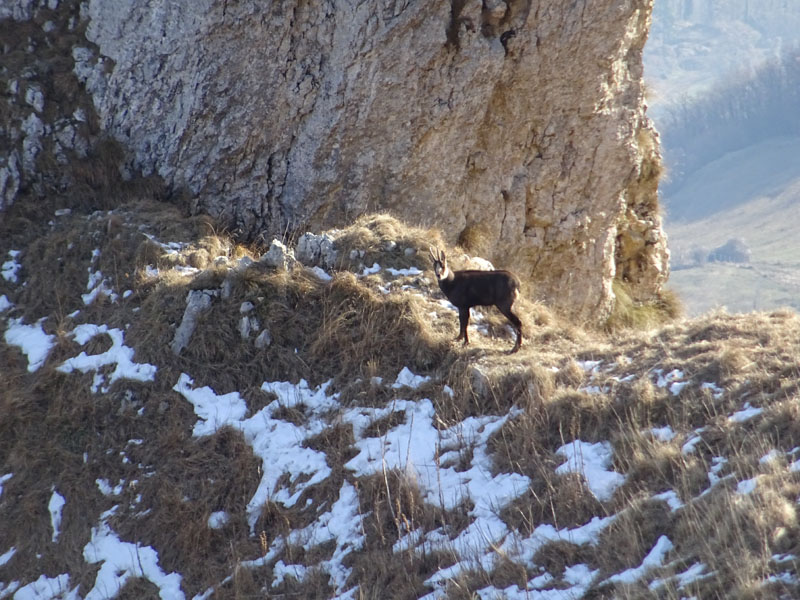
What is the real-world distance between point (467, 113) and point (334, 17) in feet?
9.02

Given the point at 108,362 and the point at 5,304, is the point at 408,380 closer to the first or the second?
the point at 108,362

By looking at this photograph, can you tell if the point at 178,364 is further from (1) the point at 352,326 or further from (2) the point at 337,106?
(2) the point at 337,106

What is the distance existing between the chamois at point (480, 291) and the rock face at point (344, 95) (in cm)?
501

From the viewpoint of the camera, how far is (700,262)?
65375 millimetres

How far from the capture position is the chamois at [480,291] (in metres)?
7.86

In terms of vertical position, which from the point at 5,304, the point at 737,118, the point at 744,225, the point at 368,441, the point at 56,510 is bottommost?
the point at 744,225

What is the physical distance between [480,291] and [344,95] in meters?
5.82

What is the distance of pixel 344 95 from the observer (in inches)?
485

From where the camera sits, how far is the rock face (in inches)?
482

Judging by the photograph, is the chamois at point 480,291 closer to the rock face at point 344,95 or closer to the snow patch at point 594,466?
the snow patch at point 594,466

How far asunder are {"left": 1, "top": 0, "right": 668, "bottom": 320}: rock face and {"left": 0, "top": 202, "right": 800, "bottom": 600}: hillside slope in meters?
2.75

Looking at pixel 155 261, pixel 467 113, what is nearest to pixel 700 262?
pixel 467 113

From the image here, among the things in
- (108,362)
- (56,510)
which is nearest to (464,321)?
(108,362)

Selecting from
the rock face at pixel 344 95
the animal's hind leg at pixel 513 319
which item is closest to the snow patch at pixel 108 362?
the rock face at pixel 344 95
